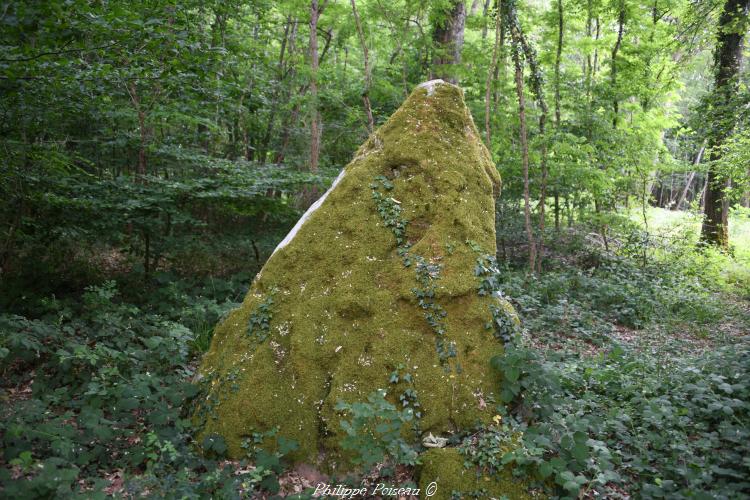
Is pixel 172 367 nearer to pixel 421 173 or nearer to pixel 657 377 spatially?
pixel 421 173

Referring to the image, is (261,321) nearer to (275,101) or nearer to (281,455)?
(281,455)

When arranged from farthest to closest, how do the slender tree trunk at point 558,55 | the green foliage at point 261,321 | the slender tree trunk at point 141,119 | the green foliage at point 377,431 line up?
the slender tree trunk at point 558,55 → the slender tree trunk at point 141,119 → the green foliage at point 261,321 → the green foliage at point 377,431

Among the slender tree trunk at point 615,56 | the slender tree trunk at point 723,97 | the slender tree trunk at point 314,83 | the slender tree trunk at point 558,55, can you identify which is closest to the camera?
the slender tree trunk at point 723,97

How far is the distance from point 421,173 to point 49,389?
4.10 metres

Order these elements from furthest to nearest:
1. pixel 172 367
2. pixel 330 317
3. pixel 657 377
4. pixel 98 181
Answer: pixel 98 181
pixel 172 367
pixel 657 377
pixel 330 317

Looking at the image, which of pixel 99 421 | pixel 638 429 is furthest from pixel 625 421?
pixel 99 421

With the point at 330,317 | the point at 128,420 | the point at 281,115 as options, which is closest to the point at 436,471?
the point at 330,317

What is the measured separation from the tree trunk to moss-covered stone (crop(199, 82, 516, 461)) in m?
5.68

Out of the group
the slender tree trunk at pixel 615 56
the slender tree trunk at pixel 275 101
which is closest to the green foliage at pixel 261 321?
the slender tree trunk at pixel 275 101

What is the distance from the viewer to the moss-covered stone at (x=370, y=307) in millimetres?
3703

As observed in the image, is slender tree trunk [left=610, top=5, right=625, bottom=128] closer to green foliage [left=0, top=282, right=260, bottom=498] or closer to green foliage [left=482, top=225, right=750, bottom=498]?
green foliage [left=482, top=225, right=750, bottom=498]

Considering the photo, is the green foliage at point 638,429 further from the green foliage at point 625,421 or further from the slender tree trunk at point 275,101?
the slender tree trunk at point 275,101

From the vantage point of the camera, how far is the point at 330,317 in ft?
13.3

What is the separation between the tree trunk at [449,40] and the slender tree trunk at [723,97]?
4.90 meters
